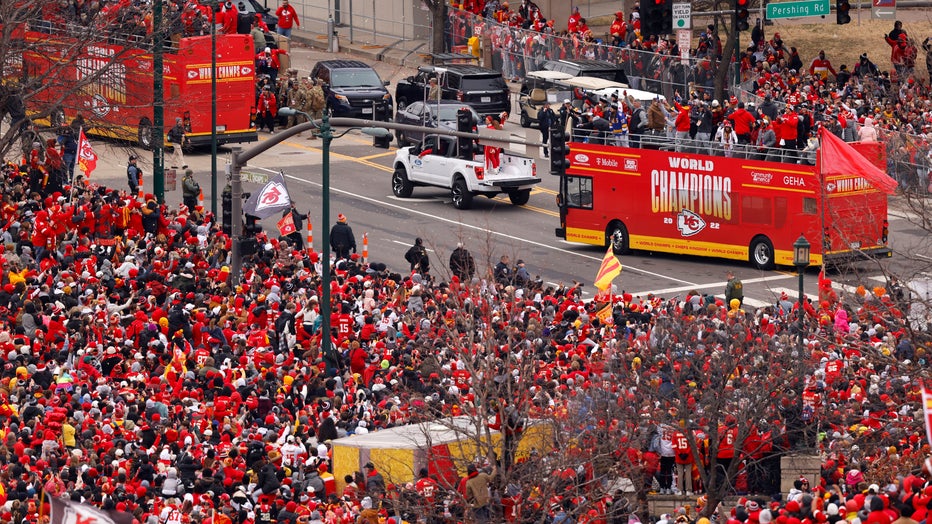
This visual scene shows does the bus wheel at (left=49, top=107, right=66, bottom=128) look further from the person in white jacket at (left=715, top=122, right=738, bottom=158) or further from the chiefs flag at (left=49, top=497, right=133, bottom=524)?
the chiefs flag at (left=49, top=497, right=133, bottom=524)

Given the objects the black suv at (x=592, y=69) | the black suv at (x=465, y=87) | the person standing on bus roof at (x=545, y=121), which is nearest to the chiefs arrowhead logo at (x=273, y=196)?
the person standing on bus roof at (x=545, y=121)

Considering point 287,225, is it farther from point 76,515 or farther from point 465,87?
point 76,515

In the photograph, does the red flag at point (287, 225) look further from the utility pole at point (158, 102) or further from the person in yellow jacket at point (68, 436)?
the person in yellow jacket at point (68, 436)

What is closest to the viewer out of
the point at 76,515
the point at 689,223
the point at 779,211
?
the point at 76,515

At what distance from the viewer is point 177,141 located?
149ft

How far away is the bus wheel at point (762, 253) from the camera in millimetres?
39062

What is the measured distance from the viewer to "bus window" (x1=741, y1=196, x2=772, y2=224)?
127ft

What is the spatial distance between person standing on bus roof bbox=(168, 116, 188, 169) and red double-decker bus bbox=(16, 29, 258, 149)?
343mm

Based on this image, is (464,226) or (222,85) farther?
(222,85)

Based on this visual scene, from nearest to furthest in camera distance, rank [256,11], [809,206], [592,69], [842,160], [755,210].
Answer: [842,160], [809,206], [755,210], [592,69], [256,11]

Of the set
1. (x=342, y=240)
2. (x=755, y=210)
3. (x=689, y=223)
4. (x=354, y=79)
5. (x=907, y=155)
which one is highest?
(x=354, y=79)

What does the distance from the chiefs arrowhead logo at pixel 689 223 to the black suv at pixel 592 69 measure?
10687mm

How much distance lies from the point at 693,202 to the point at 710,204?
40cm

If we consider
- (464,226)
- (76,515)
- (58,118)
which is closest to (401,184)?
(464,226)
